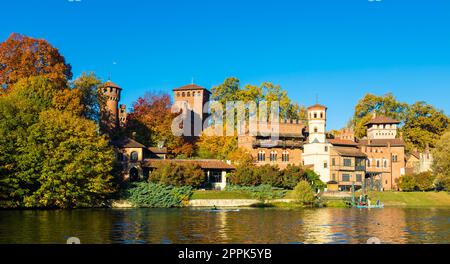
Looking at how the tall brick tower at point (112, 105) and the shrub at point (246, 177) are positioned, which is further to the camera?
the tall brick tower at point (112, 105)

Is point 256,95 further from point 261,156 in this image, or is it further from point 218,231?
point 218,231

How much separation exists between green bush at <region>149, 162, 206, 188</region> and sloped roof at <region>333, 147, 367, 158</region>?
75.0 feet

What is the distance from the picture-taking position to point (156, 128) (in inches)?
2842

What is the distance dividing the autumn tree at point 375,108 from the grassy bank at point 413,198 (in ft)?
92.9

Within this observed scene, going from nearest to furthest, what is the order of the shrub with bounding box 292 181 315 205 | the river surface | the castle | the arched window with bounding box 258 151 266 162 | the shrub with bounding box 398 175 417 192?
the river surface → the shrub with bounding box 292 181 315 205 → the shrub with bounding box 398 175 417 192 → the castle → the arched window with bounding box 258 151 266 162

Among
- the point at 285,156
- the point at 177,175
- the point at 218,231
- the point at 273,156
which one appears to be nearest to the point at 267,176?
the point at 177,175

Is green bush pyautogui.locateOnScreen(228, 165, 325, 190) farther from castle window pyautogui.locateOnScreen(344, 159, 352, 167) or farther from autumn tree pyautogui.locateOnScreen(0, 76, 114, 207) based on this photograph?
autumn tree pyautogui.locateOnScreen(0, 76, 114, 207)

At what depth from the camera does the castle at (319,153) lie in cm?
6942

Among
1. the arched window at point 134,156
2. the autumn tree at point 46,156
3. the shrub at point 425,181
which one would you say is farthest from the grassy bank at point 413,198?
the autumn tree at point 46,156

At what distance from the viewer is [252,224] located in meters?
31.7

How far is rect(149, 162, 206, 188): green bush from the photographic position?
56.4 meters

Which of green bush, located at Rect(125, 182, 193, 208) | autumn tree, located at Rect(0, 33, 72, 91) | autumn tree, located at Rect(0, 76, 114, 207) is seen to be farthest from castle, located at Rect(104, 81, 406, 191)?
autumn tree, located at Rect(0, 76, 114, 207)

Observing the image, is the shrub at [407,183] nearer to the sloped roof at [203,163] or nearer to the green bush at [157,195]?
the sloped roof at [203,163]

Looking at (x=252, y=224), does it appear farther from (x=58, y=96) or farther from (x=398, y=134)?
(x=398, y=134)
